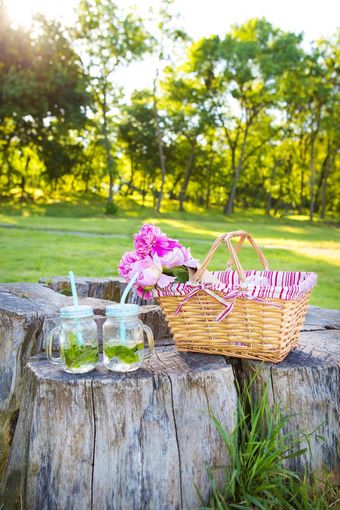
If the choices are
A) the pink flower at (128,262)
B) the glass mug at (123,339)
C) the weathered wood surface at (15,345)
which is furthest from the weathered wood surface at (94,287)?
the glass mug at (123,339)

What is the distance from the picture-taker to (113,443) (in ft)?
8.02

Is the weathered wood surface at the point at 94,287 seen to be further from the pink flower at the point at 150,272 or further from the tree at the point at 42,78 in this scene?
the tree at the point at 42,78

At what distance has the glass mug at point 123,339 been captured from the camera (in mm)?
2457

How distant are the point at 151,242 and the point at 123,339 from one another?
487 mm

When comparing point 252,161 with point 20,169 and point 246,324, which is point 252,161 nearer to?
point 20,169

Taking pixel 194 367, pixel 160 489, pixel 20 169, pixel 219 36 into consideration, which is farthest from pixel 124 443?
pixel 20 169

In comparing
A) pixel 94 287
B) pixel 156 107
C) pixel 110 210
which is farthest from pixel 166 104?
pixel 94 287

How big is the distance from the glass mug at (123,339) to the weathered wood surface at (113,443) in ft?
0.19

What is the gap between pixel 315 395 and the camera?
2.82m

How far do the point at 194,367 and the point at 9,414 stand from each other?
126 cm

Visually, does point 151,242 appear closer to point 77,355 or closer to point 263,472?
point 77,355

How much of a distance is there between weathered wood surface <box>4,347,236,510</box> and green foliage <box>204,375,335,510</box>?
93mm

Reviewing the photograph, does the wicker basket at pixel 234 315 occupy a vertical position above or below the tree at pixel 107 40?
below

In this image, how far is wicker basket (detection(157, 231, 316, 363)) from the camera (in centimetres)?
262
